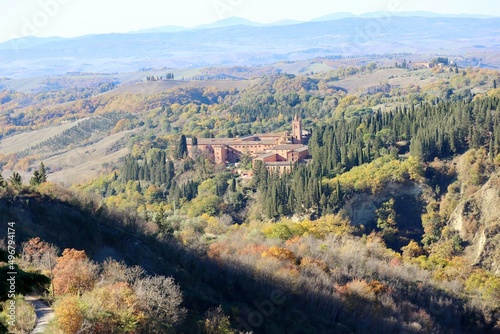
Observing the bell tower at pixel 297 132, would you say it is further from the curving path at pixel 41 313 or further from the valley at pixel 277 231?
the curving path at pixel 41 313

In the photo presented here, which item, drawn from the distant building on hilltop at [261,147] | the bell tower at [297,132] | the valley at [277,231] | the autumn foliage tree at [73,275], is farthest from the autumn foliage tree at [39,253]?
the bell tower at [297,132]

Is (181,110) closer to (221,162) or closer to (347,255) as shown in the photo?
(221,162)

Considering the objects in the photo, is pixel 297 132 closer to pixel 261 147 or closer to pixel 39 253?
pixel 261 147

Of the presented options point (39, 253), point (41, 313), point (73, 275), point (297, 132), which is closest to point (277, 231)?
point (39, 253)

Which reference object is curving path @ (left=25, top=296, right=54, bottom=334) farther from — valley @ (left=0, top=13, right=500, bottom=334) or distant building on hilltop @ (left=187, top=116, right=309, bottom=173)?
distant building on hilltop @ (left=187, top=116, right=309, bottom=173)

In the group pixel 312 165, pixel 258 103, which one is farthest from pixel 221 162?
pixel 258 103
